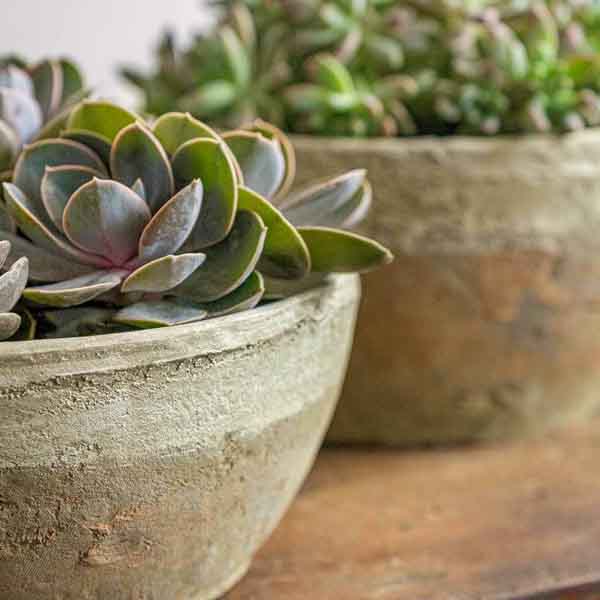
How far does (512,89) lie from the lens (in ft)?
2.21

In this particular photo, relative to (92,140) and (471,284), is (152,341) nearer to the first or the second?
(92,140)

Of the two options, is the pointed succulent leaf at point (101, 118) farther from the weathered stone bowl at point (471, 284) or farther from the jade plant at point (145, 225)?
the weathered stone bowl at point (471, 284)

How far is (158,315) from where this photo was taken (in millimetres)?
422

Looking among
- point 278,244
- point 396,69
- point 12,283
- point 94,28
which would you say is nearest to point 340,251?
point 278,244

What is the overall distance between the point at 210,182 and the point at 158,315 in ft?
0.19

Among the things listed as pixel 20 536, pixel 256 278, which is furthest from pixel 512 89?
pixel 20 536

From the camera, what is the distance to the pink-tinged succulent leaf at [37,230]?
16.6 inches

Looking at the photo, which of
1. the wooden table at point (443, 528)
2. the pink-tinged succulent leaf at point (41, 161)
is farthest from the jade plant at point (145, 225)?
the wooden table at point (443, 528)

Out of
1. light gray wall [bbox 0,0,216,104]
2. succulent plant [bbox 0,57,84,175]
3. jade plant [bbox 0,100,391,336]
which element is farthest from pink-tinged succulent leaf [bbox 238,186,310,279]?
light gray wall [bbox 0,0,216,104]

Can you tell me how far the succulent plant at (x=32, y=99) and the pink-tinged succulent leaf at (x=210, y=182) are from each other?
0.25 feet

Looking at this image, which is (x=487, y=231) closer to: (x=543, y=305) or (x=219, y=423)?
(x=543, y=305)

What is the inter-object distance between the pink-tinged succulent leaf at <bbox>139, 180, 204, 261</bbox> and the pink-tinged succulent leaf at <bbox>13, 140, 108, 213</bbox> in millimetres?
48

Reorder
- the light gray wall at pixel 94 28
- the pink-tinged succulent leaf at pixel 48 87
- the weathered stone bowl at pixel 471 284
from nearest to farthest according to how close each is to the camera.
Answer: the pink-tinged succulent leaf at pixel 48 87 → the weathered stone bowl at pixel 471 284 → the light gray wall at pixel 94 28

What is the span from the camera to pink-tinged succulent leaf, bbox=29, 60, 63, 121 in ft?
1.72
